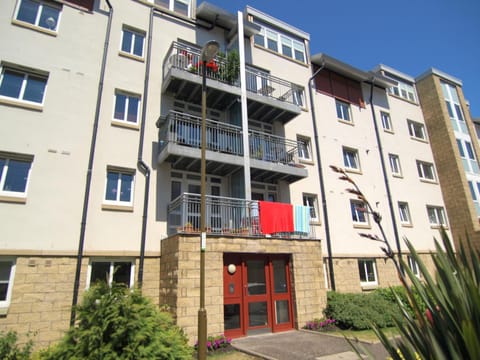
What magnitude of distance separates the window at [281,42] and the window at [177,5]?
4.20 metres

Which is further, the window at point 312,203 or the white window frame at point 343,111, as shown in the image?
the white window frame at point 343,111

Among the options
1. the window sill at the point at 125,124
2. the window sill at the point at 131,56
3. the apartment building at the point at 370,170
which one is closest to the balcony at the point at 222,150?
the window sill at the point at 125,124

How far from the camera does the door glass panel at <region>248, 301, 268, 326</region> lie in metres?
11.1

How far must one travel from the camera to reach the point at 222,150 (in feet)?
43.1

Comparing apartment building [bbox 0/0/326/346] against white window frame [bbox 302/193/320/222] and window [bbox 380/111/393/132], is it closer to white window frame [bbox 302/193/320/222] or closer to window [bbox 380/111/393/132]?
white window frame [bbox 302/193/320/222]

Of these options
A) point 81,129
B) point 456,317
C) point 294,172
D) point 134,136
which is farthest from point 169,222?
point 456,317

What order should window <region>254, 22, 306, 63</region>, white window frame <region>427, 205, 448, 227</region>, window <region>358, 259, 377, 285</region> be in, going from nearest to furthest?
window <region>358, 259, 377, 285</region> < window <region>254, 22, 306, 63</region> < white window frame <region>427, 205, 448, 227</region>

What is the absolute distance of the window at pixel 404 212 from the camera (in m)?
19.9

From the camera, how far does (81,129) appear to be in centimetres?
1158

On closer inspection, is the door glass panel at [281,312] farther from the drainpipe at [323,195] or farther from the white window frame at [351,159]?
the white window frame at [351,159]

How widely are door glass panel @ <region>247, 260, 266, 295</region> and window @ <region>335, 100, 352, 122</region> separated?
40.6 ft

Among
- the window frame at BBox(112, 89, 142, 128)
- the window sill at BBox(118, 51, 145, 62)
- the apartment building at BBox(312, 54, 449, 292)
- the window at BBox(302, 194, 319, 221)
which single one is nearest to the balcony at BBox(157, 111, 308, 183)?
the window frame at BBox(112, 89, 142, 128)

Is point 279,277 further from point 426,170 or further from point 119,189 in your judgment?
point 426,170

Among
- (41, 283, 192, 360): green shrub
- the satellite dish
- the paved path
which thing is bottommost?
the paved path
